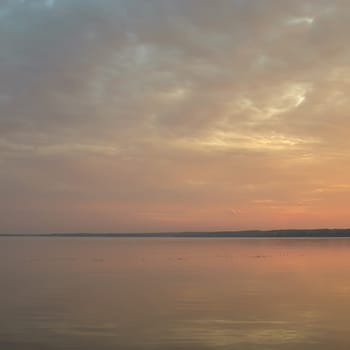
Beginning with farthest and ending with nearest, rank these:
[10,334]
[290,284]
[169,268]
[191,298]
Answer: [169,268], [290,284], [191,298], [10,334]

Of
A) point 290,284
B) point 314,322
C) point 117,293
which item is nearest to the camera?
point 314,322

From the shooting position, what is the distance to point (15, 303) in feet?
68.5

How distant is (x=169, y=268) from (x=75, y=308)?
57.7 feet

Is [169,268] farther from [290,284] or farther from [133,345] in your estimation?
[133,345]

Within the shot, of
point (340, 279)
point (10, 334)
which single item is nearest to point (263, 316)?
point (10, 334)

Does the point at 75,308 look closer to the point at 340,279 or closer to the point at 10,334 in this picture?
the point at 10,334

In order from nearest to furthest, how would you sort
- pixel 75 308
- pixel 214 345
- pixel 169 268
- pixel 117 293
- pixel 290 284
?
pixel 214 345 → pixel 75 308 → pixel 117 293 → pixel 290 284 → pixel 169 268

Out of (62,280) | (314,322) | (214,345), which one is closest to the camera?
(214,345)

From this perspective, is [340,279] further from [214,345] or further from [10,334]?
[10,334]

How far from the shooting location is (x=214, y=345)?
46.0ft

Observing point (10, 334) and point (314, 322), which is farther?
point (314, 322)

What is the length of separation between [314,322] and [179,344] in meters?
5.05

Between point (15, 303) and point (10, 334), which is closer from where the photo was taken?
point (10, 334)

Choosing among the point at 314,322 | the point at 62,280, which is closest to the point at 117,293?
the point at 62,280
